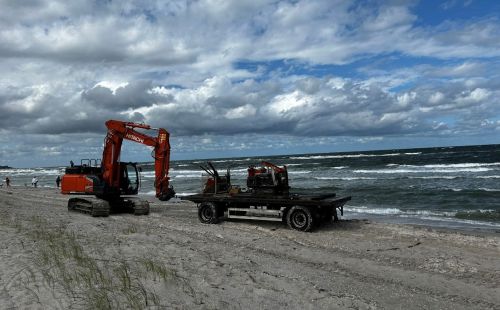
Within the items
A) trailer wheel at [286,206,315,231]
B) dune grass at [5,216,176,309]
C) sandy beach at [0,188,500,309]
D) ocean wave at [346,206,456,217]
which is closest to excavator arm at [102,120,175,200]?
sandy beach at [0,188,500,309]

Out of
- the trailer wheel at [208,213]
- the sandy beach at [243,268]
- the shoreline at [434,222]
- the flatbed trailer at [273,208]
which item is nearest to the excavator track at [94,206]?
the sandy beach at [243,268]

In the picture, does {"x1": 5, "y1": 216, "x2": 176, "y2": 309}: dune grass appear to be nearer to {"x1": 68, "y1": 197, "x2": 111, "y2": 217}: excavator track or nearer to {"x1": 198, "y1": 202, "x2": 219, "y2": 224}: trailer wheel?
{"x1": 198, "y1": 202, "x2": 219, "y2": 224}: trailer wheel

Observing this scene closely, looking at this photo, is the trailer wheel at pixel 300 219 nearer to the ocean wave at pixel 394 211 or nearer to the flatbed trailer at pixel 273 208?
the flatbed trailer at pixel 273 208

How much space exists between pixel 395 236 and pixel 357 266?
433cm

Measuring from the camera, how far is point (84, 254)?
9.23 meters

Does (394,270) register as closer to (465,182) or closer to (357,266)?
(357,266)

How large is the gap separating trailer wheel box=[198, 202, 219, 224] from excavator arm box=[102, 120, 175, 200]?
179cm

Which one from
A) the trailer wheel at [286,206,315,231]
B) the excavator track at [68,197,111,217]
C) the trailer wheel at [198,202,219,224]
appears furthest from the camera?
the excavator track at [68,197,111,217]

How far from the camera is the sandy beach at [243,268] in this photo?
6.99 metres

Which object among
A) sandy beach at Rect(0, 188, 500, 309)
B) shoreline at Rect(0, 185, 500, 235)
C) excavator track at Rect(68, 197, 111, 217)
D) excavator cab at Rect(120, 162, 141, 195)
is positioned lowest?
shoreline at Rect(0, 185, 500, 235)

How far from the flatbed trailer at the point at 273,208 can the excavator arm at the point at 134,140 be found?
1673 millimetres

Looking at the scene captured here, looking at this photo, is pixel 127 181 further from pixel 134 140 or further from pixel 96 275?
pixel 96 275

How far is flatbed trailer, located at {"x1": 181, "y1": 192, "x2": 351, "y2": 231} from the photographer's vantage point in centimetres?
1454

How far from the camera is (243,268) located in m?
9.16
